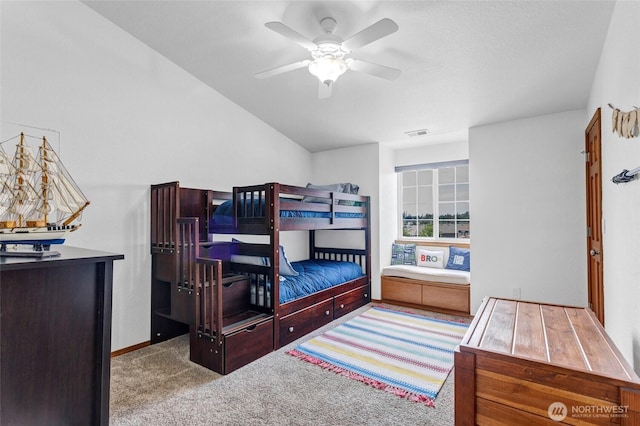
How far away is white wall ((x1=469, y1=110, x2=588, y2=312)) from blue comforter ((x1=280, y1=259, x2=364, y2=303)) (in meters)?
1.55

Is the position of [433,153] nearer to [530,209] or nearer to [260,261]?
[530,209]

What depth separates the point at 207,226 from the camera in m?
A: 3.49

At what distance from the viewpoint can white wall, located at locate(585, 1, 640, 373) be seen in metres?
1.59

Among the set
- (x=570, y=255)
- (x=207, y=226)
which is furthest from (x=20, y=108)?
(x=570, y=255)

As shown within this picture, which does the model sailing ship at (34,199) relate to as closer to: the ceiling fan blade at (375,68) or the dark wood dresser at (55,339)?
the dark wood dresser at (55,339)

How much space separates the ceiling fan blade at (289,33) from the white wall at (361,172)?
8.84ft

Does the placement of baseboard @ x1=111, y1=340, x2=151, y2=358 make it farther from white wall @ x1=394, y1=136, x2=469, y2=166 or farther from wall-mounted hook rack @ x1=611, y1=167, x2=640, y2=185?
white wall @ x1=394, y1=136, x2=469, y2=166

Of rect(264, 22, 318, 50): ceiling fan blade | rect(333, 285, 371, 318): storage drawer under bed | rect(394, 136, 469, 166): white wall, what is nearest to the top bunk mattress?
rect(333, 285, 371, 318): storage drawer under bed

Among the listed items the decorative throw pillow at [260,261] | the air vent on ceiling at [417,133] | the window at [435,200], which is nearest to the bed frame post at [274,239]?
the decorative throw pillow at [260,261]

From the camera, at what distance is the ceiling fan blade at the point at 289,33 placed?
1972mm

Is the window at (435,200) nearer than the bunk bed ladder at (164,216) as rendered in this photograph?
No

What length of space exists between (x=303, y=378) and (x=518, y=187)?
3117 mm

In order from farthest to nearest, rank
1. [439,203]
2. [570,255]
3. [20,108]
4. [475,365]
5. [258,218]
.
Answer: [439,203], [570,255], [258,218], [20,108], [475,365]

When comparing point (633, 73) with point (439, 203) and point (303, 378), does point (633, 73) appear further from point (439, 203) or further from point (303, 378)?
point (439, 203)
